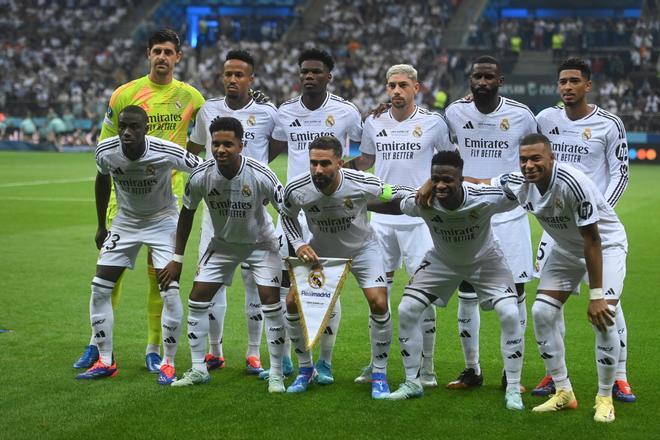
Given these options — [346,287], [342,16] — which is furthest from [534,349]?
[342,16]

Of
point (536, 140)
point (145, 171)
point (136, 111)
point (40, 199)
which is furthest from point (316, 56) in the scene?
point (40, 199)

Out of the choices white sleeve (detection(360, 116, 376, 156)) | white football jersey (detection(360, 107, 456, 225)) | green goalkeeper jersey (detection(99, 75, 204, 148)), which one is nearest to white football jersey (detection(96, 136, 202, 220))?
green goalkeeper jersey (detection(99, 75, 204, 148))

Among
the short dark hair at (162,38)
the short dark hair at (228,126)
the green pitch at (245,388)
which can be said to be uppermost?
the short dark hair at (162,38)

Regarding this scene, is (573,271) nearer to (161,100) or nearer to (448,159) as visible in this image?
(448,159)

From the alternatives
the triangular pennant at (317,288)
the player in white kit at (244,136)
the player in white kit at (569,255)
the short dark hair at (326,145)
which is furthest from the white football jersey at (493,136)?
the player in white kit at (244,136)

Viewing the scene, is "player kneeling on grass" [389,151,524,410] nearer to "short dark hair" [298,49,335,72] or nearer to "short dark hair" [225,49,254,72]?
"short dark hair" [298,49,335,72]

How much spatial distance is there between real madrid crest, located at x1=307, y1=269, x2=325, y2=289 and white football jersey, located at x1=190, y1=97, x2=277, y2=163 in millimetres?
1548

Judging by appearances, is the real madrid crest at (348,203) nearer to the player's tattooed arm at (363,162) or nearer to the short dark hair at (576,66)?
the player's tattooed arm at (363,162)

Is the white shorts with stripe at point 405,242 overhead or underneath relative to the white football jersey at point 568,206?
underneath

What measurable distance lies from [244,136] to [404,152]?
1.43m

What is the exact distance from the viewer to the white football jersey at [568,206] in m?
6.97

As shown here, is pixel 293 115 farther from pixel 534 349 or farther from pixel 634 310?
pixel 634 310

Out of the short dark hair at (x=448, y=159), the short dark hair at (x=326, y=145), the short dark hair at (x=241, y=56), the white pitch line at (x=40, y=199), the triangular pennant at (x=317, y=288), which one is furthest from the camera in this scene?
the white pitch line at (x=40, y=199)

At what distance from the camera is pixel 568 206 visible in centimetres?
706
